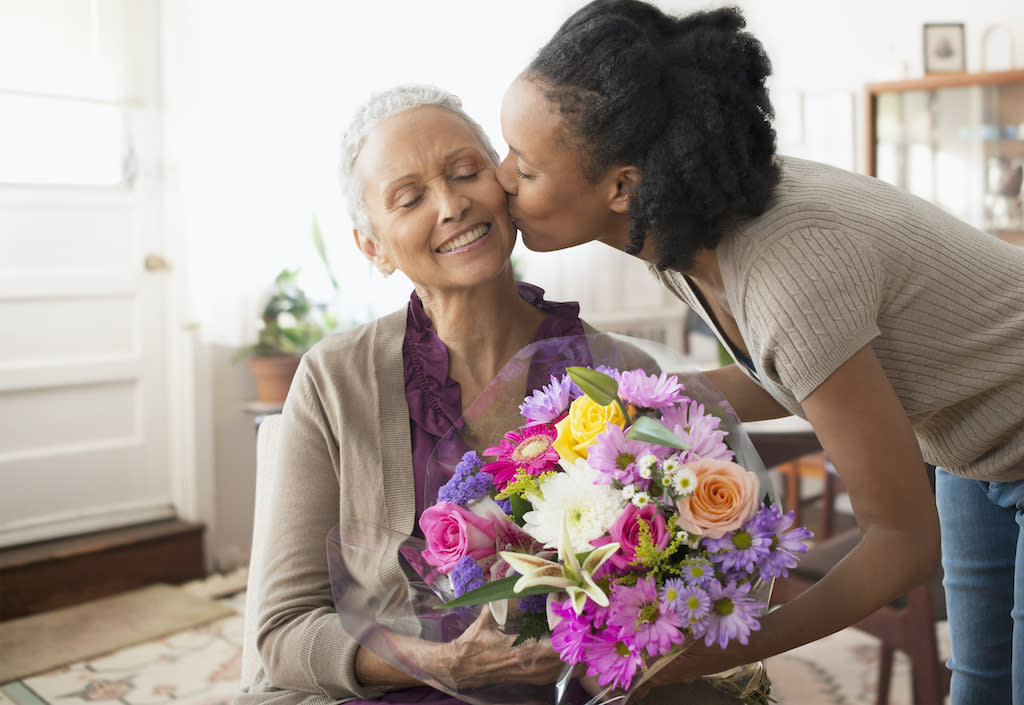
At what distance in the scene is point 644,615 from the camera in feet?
2.73

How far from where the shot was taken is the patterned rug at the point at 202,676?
2.82m

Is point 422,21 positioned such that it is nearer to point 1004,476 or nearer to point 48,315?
point 48,315

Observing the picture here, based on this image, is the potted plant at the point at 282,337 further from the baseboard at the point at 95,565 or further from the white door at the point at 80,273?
the baseboard at the point at 95,565

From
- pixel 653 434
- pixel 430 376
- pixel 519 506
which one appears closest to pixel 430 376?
pixel 430 376

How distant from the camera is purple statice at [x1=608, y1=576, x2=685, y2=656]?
83cm

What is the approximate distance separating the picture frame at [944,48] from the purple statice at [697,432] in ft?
15.2

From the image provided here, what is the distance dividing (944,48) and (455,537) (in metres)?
4.84

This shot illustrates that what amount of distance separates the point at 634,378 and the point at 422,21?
3.88m

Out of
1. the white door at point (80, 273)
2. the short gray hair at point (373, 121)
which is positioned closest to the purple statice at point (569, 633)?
the short gray hair at point (373, 121)

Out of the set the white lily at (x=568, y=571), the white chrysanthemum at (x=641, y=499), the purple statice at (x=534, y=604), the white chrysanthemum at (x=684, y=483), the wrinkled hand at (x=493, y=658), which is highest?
the white chrysanthemum at (x=684, y=483)

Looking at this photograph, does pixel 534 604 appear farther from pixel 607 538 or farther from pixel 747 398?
pixel 747 398

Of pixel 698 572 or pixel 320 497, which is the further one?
pixel 320 497

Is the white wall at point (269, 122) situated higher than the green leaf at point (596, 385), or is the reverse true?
the white wall at point (269, 122)

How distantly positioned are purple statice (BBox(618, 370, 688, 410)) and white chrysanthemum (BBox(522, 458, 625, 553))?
97 mm
